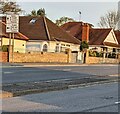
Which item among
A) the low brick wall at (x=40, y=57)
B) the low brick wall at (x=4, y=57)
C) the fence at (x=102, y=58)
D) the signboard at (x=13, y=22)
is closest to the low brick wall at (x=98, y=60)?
the fence at (x=102, y=58)

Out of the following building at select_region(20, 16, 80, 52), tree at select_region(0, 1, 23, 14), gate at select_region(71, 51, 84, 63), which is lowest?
gate at select_region(71, 51, 84, 63)

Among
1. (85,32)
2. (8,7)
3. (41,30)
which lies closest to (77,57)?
(41,30)

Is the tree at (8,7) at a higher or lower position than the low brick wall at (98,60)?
higher

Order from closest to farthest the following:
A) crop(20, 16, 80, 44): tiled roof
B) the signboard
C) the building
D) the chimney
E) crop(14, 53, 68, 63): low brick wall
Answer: the signboard < crop(14, 53, 68, 63): low brick wall < the building < crop(20, 16, 80, 44): tiled roof < the chimney

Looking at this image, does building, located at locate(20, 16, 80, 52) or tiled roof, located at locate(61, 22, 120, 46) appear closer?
building, located at locate(20, 16, 80, 52)

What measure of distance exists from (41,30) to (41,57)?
448 inches

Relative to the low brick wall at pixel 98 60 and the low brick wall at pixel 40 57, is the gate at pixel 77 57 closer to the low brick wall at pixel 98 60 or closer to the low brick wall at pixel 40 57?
the low brick wall at pixel 98 60

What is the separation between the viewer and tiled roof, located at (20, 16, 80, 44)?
5344cm

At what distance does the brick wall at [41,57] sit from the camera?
40.6 meters

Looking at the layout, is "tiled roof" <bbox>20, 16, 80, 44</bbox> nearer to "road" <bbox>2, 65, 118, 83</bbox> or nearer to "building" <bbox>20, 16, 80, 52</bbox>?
"building" <bbox>20, 16, 80, 52</bbox>

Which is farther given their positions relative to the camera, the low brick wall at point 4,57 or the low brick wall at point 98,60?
the low brick wall at point 98,60

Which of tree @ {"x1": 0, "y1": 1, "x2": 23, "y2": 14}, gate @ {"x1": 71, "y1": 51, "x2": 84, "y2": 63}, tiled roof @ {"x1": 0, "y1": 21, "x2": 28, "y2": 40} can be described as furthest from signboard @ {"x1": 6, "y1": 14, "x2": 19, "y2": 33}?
tree @ {"x1": 0, "y1": 1, "x2": 23, "y2": 14}

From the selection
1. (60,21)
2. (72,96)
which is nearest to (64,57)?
(72,96)

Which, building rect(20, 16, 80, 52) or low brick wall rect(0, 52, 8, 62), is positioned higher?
building rect(20, 16, 80, 52)
